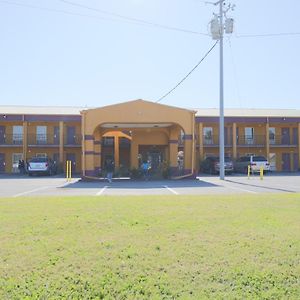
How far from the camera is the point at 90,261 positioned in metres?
5.37

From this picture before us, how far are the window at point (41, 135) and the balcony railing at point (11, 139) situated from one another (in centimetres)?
157

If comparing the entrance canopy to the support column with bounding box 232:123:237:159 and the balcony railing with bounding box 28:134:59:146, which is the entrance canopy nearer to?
the support column with bounding box 232:123:237:159

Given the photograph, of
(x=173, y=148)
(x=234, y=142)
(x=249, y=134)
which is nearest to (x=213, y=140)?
(x=234, y=142)

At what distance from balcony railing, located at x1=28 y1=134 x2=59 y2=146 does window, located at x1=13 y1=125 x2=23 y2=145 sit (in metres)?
0.89

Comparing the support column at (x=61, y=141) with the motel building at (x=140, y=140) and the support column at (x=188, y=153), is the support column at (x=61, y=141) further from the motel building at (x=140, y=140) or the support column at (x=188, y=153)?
the support column at (x=188, y=153)

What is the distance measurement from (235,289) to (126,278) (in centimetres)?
128

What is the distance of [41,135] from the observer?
1561 inches

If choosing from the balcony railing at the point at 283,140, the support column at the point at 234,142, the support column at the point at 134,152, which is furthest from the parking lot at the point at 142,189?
the balcony railing at the point at 283,140

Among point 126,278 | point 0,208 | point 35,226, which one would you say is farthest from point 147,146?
point 126,278

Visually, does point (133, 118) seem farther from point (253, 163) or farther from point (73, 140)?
point (73, 140)

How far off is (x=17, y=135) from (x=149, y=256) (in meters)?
36.2

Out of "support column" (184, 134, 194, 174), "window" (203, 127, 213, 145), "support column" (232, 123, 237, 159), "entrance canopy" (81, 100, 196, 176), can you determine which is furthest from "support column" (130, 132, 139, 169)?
"support column" (232, 123, 237, 159)

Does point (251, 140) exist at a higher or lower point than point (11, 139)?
lower

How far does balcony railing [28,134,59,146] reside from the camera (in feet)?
127
